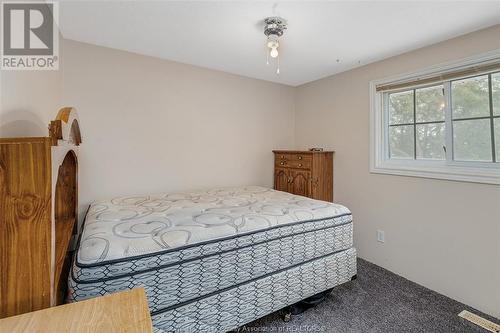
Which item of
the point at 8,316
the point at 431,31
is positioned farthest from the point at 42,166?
the point at 431,31

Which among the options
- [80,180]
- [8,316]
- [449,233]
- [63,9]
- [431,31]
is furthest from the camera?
[80,180]

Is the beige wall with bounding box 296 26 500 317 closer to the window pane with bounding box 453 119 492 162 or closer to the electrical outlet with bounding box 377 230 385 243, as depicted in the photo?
the electrical outlet with bounding box 377 230 385 243

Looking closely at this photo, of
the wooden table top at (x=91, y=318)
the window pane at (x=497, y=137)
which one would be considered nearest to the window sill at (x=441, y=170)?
the window pane at (x=497, y=137)

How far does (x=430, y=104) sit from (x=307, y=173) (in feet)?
4.64

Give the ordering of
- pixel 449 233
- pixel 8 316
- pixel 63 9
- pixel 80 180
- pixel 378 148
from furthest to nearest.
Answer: pixel 378 148
pixel 80 180
pixel 449 233
pixel 63 9
pixel 8 316

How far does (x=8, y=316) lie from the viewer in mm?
781

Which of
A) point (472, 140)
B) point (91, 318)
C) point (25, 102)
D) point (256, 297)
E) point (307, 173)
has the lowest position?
point (256, 297)

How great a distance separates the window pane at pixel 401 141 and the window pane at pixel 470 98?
0.43 m

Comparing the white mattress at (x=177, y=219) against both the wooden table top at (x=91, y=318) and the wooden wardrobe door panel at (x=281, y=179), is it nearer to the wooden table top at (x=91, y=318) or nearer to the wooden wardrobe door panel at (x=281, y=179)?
the wooden table top at (x=91, y=318)

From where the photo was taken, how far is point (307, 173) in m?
3.01

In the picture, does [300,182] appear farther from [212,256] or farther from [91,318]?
[91,318]

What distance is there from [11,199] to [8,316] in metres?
0.38

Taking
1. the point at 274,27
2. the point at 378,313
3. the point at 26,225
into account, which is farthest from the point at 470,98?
the point at 26,225

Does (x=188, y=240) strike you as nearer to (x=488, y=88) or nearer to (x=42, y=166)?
(x=42, y=166)
